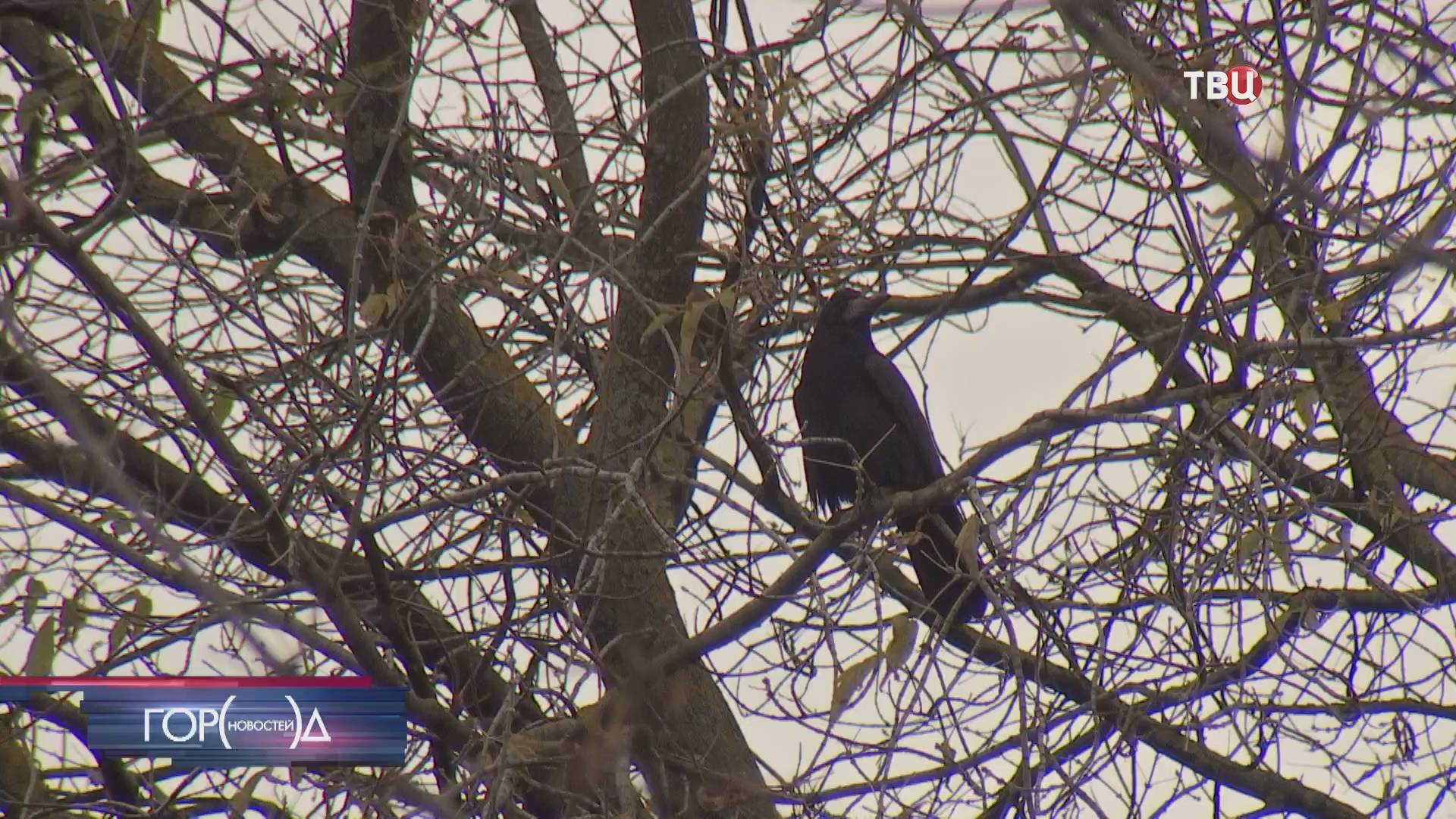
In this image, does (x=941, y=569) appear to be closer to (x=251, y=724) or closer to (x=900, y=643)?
(x=900, y=643)

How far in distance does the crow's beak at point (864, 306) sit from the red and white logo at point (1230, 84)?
123cm

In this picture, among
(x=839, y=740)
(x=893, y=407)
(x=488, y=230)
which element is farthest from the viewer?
(x=893, y=407)

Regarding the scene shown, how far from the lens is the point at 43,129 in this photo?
4000 millimetres

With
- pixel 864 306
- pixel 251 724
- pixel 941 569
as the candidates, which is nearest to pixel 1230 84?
pixel 864 306

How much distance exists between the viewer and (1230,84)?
406 centimetres

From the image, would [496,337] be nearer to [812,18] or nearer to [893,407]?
[812,18]

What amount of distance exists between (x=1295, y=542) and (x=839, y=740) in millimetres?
1498

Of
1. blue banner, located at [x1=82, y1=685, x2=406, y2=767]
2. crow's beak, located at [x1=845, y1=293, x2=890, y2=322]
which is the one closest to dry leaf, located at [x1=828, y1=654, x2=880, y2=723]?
blue banner, located at [x1=82, y1=685, x2=406, y2=767]

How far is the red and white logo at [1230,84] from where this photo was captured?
3988 mm

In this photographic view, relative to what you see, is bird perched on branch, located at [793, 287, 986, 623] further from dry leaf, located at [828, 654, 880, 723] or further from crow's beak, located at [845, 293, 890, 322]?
dry leaf, located at [828, 654, 880, 723]

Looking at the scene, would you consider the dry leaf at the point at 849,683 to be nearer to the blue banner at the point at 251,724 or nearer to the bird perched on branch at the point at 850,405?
the blue banner at the point at 251,724

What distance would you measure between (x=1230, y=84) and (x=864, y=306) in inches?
65.7

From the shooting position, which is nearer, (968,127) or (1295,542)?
(1295,542)

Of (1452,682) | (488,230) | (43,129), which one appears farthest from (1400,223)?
(43,129)
